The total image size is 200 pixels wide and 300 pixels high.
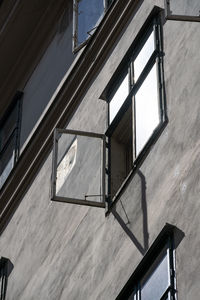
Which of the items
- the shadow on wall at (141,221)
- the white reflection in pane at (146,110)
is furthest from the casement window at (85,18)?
the shadow on wall at (141,221)

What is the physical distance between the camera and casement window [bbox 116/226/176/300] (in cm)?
1029

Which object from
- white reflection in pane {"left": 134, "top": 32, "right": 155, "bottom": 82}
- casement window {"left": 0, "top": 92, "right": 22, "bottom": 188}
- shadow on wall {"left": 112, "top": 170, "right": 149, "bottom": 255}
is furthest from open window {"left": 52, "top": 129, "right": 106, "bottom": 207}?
casement window {"left": 0, "top": 92, "right": 22, "bottom": 188}

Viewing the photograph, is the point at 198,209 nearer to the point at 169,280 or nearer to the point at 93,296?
the point at 169,280

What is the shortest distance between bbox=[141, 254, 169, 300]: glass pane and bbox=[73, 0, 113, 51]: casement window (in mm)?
5206

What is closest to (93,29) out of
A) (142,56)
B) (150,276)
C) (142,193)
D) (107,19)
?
(107,19)

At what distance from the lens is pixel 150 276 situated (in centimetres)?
1074

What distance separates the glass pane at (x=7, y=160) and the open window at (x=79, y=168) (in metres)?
3.49

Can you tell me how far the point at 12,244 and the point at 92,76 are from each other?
2307 mm

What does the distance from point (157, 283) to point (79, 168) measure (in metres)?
2.96

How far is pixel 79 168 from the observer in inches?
521

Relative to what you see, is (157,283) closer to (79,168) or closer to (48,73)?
(79,168)

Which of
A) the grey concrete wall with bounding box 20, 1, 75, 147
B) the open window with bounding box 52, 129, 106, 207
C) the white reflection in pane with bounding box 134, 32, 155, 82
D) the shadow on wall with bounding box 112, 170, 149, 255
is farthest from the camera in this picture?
the grey concrete wall with bounding box 20, 1, 75, 147

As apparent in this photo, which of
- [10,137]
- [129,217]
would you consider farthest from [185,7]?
[10,137]

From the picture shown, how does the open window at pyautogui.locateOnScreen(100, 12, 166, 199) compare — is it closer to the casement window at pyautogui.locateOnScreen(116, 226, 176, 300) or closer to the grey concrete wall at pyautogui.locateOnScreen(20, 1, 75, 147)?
the casement window at pyautogui.locateOnScreen(116, 226, 176, 300)
